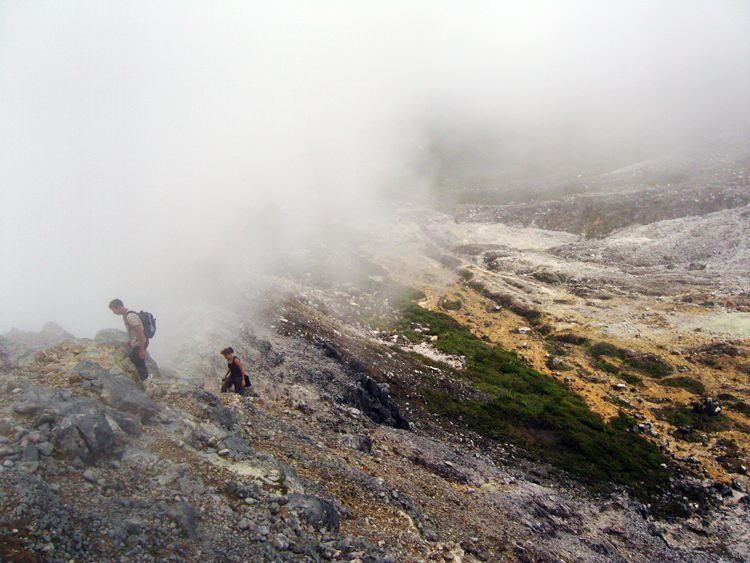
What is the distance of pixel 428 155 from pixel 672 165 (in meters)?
36.1

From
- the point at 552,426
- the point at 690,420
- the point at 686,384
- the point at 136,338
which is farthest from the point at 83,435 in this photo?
the point at 686,384

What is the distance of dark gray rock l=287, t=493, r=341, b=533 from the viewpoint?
404 inches

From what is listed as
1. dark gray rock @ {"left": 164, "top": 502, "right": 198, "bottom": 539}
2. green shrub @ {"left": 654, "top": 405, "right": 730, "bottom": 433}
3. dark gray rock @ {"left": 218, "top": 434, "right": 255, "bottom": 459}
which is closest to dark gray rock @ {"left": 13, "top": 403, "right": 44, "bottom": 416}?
dark gray rock @ {"left": 164, "top": 502, "right": 198, "bottom": 539}

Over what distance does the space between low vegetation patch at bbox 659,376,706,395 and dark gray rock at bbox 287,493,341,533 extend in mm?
28194

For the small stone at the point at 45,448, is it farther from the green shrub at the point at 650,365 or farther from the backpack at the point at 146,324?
the green shrub at the point at 650,365

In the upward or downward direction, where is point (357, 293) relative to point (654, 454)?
upward

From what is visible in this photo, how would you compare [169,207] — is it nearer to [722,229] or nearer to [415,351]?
[415,351]

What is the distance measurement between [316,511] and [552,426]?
60.1 feet

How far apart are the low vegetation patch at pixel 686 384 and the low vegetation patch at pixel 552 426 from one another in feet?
20.8

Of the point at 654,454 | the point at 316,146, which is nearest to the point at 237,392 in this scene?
the point at 654,454

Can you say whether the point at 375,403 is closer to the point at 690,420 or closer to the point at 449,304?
the point at 690,420

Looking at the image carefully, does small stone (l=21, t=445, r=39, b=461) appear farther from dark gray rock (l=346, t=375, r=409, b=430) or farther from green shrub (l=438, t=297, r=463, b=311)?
green shrub (l=438, t=297, r=463, b=311)

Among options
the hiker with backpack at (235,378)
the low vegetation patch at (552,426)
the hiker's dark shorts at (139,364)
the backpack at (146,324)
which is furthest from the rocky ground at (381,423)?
the backpack at (146,324)

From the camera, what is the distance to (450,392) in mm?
26719
